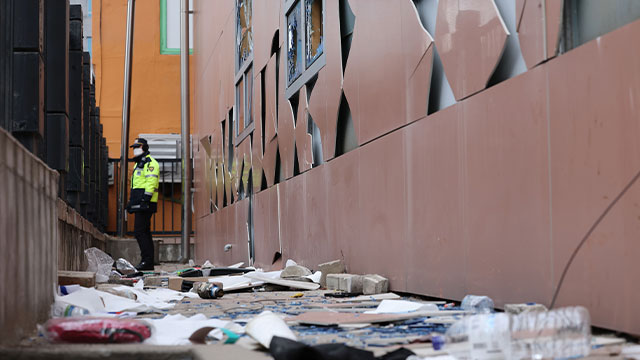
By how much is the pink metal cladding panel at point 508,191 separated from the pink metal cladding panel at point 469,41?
4.5 inches

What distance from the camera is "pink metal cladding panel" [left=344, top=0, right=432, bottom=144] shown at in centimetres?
470

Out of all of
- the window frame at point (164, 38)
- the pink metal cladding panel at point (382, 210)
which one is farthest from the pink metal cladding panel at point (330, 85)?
the window frame at point (164, 38)

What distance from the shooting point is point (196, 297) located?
5.95 meters

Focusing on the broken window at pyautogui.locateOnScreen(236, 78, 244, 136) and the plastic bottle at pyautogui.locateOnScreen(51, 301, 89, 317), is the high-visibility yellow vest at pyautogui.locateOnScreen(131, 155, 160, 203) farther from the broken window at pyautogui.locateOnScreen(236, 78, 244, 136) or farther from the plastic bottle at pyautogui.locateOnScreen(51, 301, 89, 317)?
the plastic bottle at pyautogui.locateOnScreen(51, 301, 89, 317)

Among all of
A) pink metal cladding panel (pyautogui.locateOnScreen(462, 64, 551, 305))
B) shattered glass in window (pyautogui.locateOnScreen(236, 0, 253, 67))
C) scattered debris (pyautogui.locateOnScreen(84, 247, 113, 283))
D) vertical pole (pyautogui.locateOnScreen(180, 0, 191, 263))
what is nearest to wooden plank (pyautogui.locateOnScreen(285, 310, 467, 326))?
pink metal cladding panel (pyautogui.locateOnScreen(462, 64, 551, 305))

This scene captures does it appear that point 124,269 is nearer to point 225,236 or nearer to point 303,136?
point 303,136

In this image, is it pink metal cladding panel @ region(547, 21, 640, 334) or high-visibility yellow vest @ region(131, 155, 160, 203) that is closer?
pink metal cladding panel @ region(547, 21, 640, 334)

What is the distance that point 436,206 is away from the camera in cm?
441

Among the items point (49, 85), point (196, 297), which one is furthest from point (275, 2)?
point (196, 297)

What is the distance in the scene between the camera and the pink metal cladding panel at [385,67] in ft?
15.4

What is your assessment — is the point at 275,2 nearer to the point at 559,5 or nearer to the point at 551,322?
the point at 559,5

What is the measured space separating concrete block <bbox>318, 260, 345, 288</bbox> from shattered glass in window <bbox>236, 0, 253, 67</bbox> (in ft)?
18.0

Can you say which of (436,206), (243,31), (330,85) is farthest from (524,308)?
(243,31)

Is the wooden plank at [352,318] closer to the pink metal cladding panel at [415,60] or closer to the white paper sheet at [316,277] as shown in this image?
the pink metal cladding panel at [415,60]
